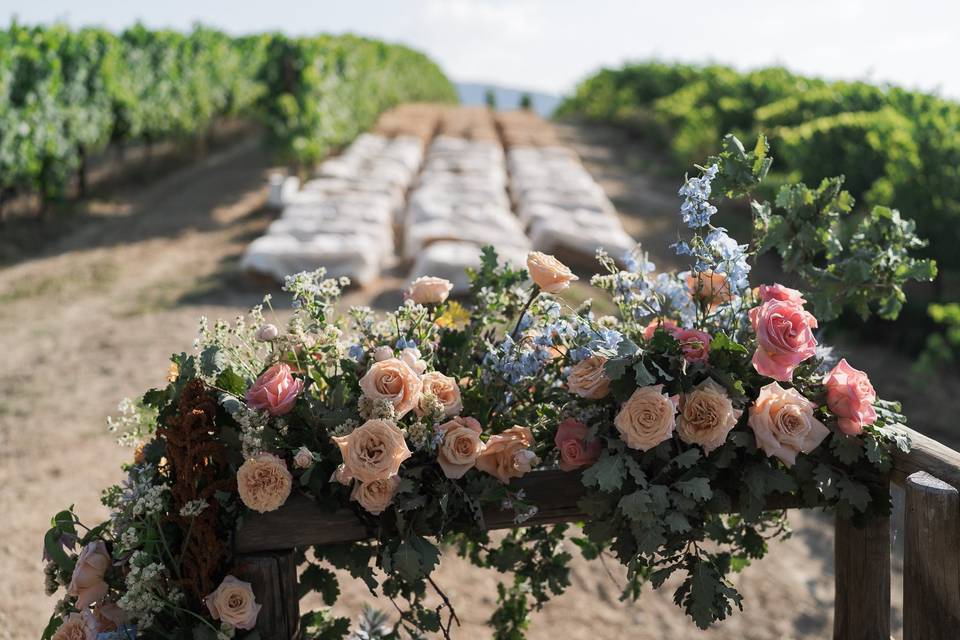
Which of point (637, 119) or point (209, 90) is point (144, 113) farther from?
point (637, 119)

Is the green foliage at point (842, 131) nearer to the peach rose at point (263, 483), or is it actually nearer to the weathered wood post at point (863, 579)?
the weathered wood post at point (863, 579)

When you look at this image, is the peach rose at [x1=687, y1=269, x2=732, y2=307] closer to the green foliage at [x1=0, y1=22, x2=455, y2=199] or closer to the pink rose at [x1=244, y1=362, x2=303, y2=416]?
the pink rose at [x1=244, y1=362, x2=303, y2=416]

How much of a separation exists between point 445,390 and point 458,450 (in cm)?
15

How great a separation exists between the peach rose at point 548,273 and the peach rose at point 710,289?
34 cm

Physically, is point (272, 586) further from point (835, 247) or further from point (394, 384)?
point (835, 247)

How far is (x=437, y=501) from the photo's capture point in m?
1.96

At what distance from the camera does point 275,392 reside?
6.36 ft

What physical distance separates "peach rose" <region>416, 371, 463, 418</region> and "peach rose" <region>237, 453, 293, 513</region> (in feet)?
1.17

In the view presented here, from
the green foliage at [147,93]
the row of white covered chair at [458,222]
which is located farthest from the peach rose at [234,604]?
the green foliage at [147,93]

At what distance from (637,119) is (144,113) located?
1091cm

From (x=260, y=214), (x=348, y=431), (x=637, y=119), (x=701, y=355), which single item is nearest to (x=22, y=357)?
(x=260, y=214)

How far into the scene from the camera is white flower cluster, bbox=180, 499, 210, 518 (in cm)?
188

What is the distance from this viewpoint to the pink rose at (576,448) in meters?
1.96

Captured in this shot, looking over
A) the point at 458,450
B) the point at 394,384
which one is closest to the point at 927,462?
the point at 458,450
